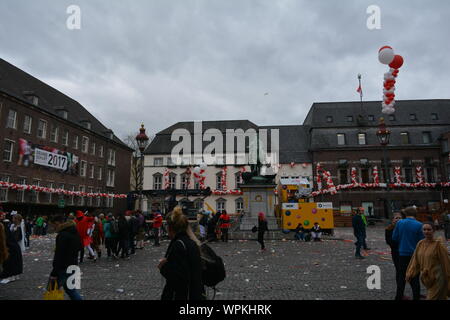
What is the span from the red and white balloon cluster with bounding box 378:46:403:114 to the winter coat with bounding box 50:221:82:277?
9921 millimetres

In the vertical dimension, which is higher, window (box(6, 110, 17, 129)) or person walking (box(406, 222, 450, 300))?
window (box(6, 110, 17, 129))

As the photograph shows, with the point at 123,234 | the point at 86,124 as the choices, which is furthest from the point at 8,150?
the point at 123,234

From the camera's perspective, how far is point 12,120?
1189 inches

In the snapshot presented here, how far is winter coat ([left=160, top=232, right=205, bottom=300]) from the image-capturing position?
3.11 m

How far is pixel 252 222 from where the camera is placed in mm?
21625

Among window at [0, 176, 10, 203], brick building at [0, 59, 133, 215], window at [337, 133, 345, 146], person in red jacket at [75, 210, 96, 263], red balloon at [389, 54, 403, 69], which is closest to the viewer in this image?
red balloon at [389, 54, 403, 69]

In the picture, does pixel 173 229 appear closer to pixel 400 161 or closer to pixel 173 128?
pixel 400 161

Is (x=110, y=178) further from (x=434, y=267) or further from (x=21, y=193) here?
(x=434, y=267)

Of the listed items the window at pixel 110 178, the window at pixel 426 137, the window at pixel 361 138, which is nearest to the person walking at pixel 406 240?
the window at pixel 361 138

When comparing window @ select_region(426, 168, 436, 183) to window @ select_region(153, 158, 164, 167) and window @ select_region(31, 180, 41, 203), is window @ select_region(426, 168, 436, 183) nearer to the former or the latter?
window @ select_region(153, 158, 164, 167)

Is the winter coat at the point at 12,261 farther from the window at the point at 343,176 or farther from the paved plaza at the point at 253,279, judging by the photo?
the window at the point at 343,176

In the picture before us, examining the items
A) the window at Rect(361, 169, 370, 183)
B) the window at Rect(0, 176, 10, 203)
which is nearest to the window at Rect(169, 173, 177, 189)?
the window at Rect(0, 176, 10, 203)
